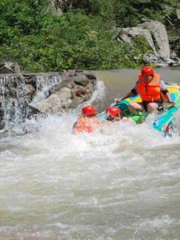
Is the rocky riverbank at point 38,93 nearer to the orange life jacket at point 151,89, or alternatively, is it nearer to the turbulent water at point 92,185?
the turbulent water at point 92,185

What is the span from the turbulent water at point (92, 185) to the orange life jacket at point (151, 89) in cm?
55

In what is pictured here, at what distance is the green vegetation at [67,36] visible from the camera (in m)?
13.3

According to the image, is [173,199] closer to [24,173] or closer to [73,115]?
[24,173]

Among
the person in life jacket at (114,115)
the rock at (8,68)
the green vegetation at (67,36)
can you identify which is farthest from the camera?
the green vegetation at (67,36)

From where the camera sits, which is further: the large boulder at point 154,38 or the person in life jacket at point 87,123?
the large boulder at point 154,38

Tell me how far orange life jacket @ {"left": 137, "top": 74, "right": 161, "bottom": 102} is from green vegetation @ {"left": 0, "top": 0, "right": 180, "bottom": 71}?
5.20 metres

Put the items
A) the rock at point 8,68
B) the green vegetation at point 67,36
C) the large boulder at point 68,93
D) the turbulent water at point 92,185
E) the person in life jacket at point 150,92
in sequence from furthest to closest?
the green vegetation at point 67,36
the rock at point 8,68
the large boulder at point 68,93
the person in life jacket at point 150,92
the turbulent water at point 92,185

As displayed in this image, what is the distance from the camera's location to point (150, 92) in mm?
8062

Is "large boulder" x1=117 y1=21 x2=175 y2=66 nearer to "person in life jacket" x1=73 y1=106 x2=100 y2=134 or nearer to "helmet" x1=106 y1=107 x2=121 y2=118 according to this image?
"helmet" x1=106 y1=107 x2=121 y2=118

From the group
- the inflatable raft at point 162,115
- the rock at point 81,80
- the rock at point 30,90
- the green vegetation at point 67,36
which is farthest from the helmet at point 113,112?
the green vegetation at point 67,36

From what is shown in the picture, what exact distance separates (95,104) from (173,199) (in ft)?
19.1

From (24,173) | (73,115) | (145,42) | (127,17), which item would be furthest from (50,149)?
(127,17)

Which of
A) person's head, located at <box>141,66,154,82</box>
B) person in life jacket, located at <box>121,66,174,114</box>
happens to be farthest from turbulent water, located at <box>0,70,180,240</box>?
person's head, located at <box>141,66,154,82</box>

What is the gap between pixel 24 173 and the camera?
17.6 ft
